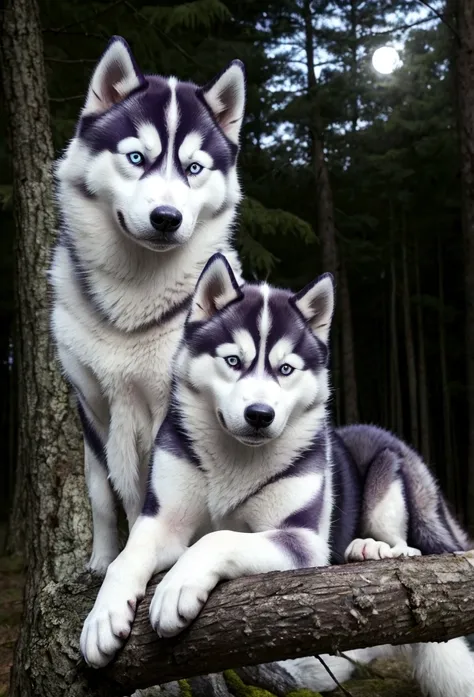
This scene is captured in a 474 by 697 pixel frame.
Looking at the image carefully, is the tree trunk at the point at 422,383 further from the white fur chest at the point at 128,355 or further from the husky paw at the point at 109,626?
the husky paw at the point at 109,626

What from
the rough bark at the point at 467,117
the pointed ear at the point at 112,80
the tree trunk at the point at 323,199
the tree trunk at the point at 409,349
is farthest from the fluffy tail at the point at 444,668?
the tree trunk at the point at 409,349

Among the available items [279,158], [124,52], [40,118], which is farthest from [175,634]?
[279,158]

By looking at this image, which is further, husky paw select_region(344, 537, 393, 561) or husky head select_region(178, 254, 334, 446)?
husky paw select_region(344, 537, 393, 561)

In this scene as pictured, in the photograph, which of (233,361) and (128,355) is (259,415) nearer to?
(233,361)

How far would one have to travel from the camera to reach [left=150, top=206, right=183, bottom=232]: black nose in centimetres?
173

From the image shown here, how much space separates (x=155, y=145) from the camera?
6.07 ft

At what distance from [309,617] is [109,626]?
19.4 inches

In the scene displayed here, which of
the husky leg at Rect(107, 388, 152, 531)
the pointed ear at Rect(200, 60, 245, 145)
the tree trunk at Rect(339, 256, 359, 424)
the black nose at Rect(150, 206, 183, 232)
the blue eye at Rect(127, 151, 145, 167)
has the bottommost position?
the tree trunk at Rect(339, 256, 359, 424)

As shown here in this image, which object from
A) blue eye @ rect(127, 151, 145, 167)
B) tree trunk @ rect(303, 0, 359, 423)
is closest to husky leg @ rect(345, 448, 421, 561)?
blue eye @ rect(127, 151, 145, 167)

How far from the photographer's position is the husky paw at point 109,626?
1.71 meters

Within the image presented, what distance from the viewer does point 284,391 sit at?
176cm

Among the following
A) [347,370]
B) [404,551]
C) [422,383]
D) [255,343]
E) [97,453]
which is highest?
[255,343]

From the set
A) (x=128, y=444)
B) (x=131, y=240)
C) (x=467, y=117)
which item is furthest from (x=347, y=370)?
(x=131, y=240)

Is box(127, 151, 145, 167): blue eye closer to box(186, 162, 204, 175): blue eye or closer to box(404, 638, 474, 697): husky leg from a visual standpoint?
box(186, 162, 204, 175): blue eye
